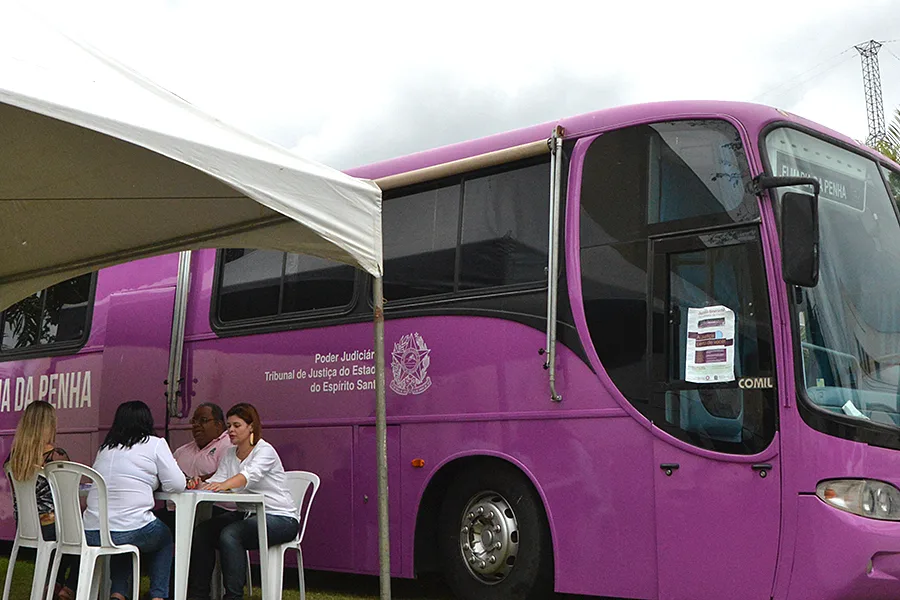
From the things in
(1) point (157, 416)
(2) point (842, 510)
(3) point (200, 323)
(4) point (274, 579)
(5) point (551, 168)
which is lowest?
(4) point (274, 579)

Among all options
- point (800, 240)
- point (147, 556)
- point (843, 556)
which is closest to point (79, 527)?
point (147, 556)

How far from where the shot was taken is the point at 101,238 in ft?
27.5

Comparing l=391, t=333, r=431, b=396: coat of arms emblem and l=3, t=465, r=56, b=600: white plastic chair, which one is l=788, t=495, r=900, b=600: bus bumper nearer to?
l=391, t=333, r=431, b=396: coat of arms emblem

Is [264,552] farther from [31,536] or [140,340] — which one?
[140,340]

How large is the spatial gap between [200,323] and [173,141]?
4299 millimetres

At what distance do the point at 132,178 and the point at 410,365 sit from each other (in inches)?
94.5

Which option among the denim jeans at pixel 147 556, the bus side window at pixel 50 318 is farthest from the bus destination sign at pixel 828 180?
the bus side window at pixel 50 318

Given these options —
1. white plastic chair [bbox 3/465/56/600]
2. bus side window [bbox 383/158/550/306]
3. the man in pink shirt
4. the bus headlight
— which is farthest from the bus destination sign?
white plastic chair [bbox 3/465/56/600]

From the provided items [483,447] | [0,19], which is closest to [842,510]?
[483,447]

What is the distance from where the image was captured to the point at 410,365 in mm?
8195

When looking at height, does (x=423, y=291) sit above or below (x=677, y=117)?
below

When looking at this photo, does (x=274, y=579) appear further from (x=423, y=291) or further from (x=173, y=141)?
(x=173, y=141)

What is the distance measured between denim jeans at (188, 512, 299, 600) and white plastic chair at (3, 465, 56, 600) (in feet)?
3.12

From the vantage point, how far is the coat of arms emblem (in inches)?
318
